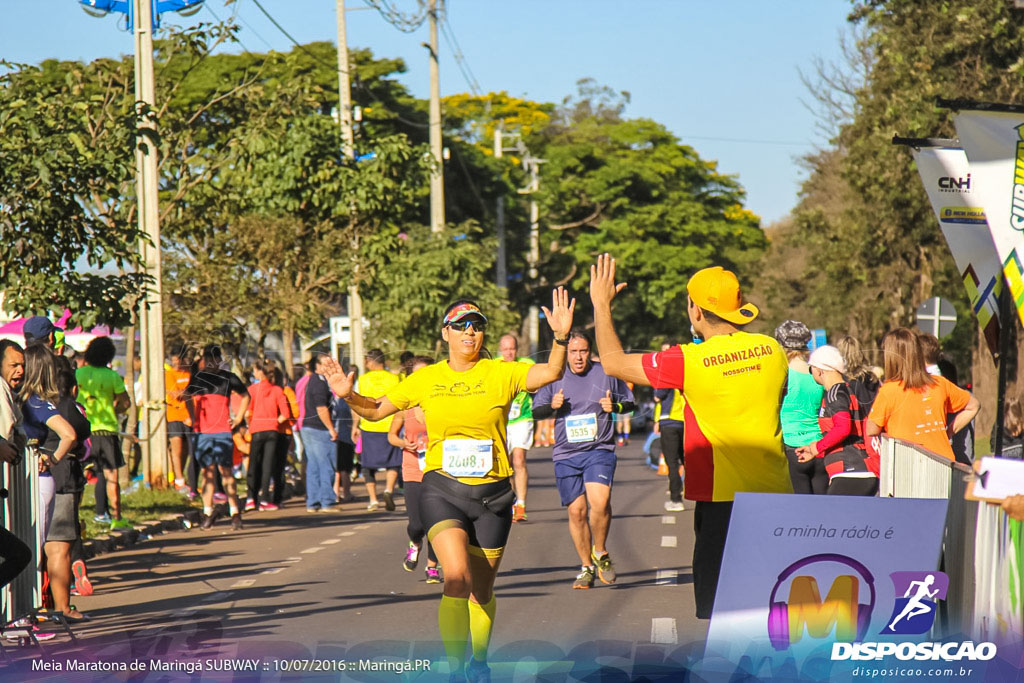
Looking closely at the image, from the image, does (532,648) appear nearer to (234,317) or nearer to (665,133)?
(234,317)

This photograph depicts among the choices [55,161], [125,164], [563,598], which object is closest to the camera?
[563,598]

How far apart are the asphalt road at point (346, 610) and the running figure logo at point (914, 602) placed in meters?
1.14

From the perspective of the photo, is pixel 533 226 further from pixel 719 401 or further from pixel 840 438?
pixel 719 401

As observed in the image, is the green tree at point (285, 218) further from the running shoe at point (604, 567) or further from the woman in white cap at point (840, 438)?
the woman in white cap at point (840, 438)

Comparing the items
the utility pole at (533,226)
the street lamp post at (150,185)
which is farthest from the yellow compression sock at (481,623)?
the utility pole at (533,226)

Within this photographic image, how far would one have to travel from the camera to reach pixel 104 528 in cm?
1452

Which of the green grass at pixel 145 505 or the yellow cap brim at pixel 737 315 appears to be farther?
the green grass at pixel 145 505

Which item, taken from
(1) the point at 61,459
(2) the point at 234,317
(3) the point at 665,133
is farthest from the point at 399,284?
(3) the point at 665,133

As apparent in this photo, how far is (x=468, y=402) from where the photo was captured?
734 centimetres

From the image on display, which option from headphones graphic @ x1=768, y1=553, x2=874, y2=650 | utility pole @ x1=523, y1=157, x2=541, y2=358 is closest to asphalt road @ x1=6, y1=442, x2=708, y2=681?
headphones graphic @ x1=768, y1=553, x2=874, y2=650

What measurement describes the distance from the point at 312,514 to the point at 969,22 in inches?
586

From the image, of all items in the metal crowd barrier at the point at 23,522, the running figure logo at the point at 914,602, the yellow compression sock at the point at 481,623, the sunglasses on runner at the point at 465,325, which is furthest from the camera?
the metal crowd barrier at the point at 23,522

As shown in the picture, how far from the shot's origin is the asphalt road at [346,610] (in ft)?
24.8

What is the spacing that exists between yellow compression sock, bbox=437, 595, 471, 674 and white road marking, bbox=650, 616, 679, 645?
1959 millimetres
